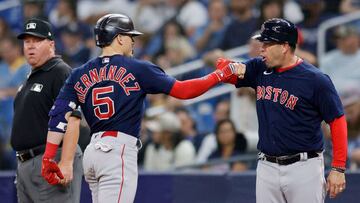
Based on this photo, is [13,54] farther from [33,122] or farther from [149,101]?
[33,122]

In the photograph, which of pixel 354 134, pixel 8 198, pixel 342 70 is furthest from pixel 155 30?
pixel 8 198

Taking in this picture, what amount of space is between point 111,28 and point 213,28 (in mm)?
5999

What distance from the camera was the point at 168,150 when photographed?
414 inches

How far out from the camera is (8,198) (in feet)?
26.7

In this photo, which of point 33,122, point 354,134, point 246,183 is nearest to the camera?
point 33,122

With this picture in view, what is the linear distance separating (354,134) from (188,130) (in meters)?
2.15

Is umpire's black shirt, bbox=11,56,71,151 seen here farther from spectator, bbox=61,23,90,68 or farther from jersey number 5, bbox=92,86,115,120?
spectator, bbox=61,23,90,68

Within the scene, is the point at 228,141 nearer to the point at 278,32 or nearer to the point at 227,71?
the point at 227,71

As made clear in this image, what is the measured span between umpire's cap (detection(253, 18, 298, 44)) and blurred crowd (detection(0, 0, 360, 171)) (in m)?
2.80

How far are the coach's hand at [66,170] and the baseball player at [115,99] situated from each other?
0.76 feet

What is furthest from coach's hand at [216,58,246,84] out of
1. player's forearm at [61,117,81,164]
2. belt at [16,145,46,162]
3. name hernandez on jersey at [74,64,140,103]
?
belt at [16,145,46,162]

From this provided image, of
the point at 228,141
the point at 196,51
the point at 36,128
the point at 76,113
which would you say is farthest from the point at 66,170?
the point at 196,51

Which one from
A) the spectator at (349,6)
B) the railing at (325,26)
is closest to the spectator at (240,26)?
the railing at (325,26)

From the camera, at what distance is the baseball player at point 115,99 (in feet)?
19.8
